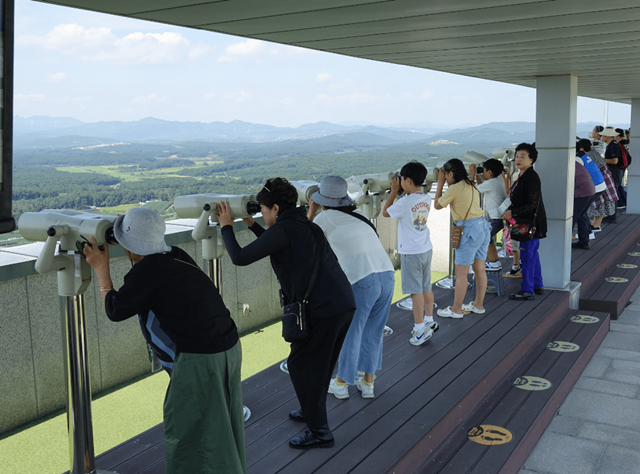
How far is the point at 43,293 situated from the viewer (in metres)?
4.04

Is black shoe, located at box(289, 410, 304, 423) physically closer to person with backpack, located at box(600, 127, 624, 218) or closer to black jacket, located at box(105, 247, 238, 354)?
black jacket, located at box(105, 247, 238, 354)

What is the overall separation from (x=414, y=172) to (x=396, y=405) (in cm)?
172

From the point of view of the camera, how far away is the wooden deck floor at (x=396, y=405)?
116 inches

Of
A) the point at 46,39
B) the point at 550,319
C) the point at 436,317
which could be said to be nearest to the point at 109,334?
the point at 436,317

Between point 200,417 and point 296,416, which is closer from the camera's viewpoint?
point 200,417

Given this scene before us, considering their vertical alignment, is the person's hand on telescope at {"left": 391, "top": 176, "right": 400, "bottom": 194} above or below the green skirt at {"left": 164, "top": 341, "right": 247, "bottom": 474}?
above

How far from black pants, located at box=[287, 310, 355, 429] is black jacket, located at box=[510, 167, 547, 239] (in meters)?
3.34

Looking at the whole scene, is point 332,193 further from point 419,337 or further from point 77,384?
point 419,337

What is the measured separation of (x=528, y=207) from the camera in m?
5.65

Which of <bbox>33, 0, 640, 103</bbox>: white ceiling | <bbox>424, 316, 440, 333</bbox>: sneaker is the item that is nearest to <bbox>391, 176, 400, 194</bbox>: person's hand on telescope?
<bbox>33, 0, 640, 103</bbox>: white ceiling

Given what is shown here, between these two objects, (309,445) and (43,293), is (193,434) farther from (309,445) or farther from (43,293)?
(43,293)

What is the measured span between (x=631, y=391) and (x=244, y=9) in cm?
441

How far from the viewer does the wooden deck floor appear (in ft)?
9.66

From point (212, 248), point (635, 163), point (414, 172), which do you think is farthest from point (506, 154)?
point (212, 248)
